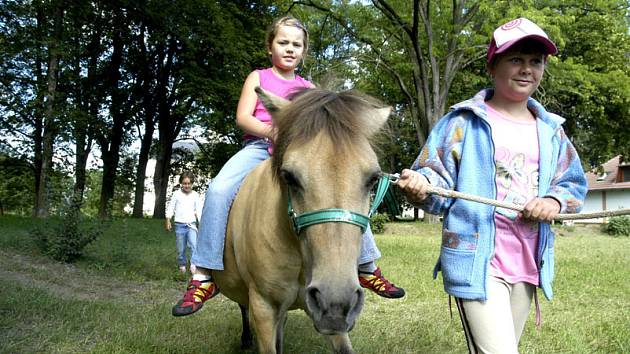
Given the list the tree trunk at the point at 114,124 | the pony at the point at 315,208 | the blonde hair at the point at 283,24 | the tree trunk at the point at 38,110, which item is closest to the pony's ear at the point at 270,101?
the pony at the point at 315,208

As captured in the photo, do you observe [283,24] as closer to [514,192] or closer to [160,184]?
[514,192]

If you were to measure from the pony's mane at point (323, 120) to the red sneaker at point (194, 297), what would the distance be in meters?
1.56

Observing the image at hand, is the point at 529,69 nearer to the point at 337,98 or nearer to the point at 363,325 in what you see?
the point at 337,98

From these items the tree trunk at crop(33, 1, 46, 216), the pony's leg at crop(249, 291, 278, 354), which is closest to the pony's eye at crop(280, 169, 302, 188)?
the pony's leg at crop(249, 291, 278, 354)

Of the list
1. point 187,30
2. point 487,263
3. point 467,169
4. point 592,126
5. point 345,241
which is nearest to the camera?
point 345,241

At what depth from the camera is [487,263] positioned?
235 centimetres

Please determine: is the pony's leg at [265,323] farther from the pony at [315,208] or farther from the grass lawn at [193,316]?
the grass lawn at [193,316]

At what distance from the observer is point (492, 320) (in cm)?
231

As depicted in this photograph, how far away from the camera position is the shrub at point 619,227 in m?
22.8

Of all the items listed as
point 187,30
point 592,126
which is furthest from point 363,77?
point 592,126

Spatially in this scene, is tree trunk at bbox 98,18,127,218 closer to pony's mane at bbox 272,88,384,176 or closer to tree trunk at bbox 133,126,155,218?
tree trunk at bbox 133,126,155,218

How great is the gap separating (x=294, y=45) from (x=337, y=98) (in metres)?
1.60

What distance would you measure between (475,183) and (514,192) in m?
0.21

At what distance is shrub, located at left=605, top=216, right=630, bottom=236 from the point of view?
22766mm
